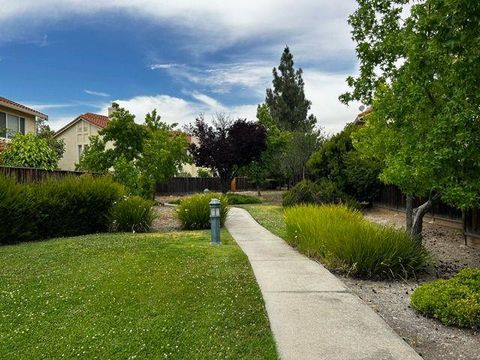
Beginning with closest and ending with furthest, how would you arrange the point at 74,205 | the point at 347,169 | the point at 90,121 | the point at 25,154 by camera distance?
1. the point at 74,205
2. the point at 25,154
3. the point at 347,169
4. the point at 90,121

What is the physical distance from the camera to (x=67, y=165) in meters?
44.4

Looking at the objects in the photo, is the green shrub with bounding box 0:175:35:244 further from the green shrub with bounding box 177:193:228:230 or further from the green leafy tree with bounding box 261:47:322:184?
the green leafy tree with bounding box 261:47:322:184

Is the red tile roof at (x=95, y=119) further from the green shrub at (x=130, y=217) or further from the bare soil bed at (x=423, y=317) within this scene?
the bare soil bed at (x=423, y=317)

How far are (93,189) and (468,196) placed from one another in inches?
394

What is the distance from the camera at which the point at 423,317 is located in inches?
218

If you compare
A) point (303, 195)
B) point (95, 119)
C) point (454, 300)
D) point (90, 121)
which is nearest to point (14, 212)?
point (454, 300)

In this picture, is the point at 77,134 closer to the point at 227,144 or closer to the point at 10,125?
the point at 10,125

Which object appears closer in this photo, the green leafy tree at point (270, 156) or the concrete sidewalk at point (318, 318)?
the concrete sidewalk at point (318, 318)

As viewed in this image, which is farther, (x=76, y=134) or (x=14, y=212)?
(x=76, y=134)

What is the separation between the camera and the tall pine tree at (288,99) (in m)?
55.2

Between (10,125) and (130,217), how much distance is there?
16.3 m

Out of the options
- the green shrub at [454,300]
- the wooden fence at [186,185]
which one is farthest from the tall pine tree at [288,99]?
the green shrub at [454,300]

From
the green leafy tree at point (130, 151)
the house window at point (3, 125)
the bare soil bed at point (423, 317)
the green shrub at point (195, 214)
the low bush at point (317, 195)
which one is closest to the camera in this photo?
the bare soil bed at point (423, 317)

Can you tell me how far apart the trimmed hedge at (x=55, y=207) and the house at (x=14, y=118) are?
42.0ft
